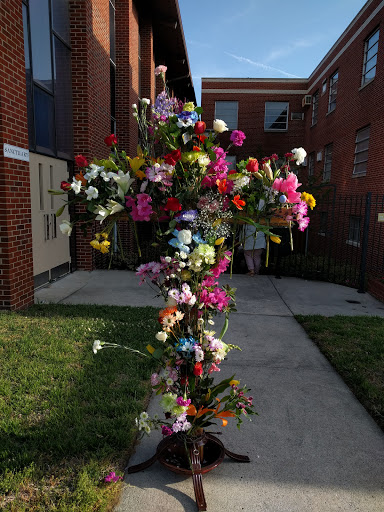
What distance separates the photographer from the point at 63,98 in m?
7.82

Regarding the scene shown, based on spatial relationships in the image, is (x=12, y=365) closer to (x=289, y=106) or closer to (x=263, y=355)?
(x=263, y=355)

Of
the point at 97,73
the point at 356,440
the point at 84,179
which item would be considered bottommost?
the point at 356,440

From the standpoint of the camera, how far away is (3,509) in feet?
6.74

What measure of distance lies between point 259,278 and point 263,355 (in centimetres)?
453

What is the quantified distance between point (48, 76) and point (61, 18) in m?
1.39

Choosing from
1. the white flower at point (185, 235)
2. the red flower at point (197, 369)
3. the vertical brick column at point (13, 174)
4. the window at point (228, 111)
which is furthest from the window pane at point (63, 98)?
the window at point (228, 111)

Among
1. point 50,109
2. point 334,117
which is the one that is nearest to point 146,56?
point 50,109

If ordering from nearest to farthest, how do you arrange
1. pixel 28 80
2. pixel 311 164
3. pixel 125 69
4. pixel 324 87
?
pixel 28 80 → pixel 125 69 → pixel 324 87 → pixel 311 164

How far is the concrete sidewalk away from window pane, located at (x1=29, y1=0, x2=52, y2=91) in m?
5.53

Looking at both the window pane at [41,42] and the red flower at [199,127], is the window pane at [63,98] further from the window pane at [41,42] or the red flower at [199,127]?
the red flower at [199,127]

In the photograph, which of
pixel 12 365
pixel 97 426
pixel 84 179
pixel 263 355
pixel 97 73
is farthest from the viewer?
pixel 97 73

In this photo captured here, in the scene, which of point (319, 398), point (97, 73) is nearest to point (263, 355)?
point (319, 398)

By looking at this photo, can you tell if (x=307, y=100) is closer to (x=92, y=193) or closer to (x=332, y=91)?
(x=332, y=91)

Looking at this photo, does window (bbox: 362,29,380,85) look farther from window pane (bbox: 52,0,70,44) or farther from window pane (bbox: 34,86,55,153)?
window pane (bbox: 34,86,55,153)
